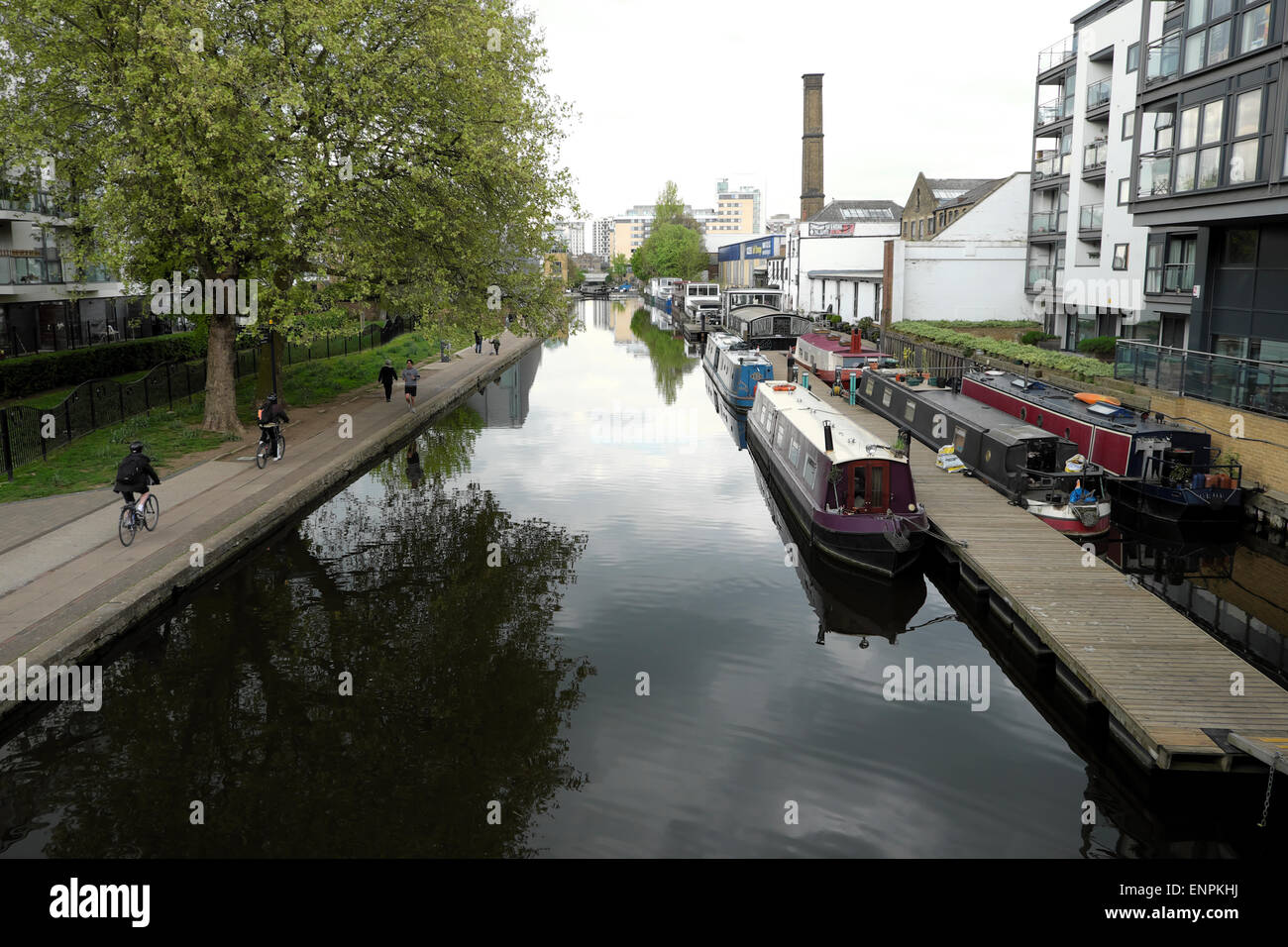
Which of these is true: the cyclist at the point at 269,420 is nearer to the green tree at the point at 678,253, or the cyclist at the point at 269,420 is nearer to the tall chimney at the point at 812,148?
the tall chimney at the point at 812,148

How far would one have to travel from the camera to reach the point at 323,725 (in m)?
10.8

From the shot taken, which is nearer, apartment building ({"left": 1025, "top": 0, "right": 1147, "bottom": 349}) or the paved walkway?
the paved walkway

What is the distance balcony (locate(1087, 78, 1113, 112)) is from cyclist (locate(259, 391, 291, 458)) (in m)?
31.7

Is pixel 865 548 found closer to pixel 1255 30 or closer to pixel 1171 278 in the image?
pixel 1255 30

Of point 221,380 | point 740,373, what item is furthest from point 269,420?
point 740,373

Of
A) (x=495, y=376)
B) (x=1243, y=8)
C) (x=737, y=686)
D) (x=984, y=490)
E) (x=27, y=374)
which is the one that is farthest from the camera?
(x=495, y=376)

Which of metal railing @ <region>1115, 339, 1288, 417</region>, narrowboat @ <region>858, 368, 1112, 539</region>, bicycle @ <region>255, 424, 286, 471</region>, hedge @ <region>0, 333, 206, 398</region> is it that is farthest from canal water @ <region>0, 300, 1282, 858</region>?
hedge @ <region>0, 333, 206, 398</region>

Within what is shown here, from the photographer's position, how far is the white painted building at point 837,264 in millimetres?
60656

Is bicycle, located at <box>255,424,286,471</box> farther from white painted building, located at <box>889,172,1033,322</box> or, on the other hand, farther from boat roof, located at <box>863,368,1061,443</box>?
white painted building, located at <box>889,172,1033,322</box>

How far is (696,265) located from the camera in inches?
4673

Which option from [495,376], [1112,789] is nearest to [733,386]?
[495,376]

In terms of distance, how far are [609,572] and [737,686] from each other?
4858mm

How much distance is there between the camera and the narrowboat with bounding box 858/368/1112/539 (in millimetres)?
17297
